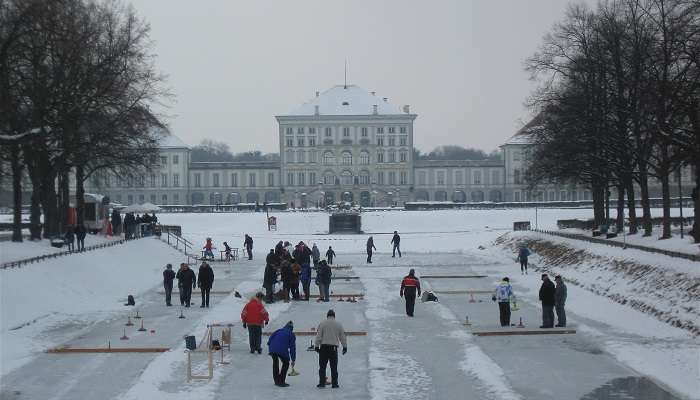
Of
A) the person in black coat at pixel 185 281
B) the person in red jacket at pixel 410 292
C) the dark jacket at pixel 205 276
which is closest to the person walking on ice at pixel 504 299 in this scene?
the person in red jacket at pixel 410 292

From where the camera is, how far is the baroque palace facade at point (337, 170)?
12350 cm

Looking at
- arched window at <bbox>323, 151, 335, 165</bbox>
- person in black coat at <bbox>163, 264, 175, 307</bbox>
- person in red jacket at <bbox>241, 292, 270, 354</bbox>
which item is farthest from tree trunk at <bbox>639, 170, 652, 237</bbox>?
arched window at <bbox>323, 151, 335, 165</bbox>

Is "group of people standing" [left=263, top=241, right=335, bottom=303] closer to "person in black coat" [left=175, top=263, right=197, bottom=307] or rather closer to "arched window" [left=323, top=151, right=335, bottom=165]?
"person in black coat" [left=175, top=263, right=197, bottom=307]

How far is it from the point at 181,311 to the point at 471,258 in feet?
81.0

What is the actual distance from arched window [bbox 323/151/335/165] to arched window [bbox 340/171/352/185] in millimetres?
2409

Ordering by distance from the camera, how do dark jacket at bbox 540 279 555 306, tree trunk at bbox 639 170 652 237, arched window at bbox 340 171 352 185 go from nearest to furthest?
dark jacket at bbox 540 279 555 306, tree trunk at bbox 639 170 652 237, arched window at bbox 340 171 352 185

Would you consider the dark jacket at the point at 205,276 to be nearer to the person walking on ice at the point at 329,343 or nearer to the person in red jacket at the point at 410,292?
the person in red jacket at the point at 410,292

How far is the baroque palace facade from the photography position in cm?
12350

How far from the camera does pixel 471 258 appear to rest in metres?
45.4

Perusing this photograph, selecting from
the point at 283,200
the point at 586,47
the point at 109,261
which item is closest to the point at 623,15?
the point at 586,47

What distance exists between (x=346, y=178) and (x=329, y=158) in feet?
13.4

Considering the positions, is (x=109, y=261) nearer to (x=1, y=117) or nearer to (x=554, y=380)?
(x=1, y=117)

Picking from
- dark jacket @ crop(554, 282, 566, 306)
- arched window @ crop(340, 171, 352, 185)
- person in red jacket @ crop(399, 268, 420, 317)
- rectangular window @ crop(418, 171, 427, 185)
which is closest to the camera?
dark jacket @ crop(554, 282, 566, 306)

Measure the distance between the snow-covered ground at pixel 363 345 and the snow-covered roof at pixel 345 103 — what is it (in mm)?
92212
